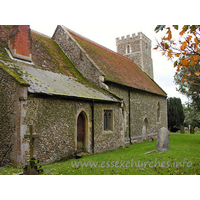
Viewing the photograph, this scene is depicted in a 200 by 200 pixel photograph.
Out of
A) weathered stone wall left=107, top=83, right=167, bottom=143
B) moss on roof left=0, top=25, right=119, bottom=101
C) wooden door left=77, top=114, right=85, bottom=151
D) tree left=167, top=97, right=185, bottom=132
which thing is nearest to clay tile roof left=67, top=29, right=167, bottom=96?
weathered stone wall left=107, top=83, right=167, bottom=143

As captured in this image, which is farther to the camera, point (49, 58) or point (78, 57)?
point (78, 57)

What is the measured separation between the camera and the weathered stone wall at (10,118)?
727cm

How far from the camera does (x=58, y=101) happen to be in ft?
29.2

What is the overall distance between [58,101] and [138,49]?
63.1ft

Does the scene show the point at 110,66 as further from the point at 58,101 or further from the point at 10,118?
the point at 10,118

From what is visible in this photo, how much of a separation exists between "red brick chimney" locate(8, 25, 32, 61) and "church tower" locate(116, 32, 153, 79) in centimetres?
1727

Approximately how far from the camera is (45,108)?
8.30 metres

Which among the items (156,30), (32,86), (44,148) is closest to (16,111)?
(32,86)

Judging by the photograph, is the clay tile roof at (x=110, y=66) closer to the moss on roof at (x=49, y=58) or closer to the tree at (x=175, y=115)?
the moss on roof at (x=49, y=58)

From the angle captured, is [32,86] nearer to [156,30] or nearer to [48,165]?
[48,165]

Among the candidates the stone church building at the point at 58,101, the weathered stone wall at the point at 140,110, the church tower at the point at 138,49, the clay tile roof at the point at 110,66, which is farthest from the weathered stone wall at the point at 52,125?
the church tower at the point at 138,49

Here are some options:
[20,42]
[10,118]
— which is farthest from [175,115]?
[10,118]

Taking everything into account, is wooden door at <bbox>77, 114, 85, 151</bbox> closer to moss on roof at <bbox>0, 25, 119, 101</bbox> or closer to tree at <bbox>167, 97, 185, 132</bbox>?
moss on roof at <bbox>0, 25, 119, 101</bbox>

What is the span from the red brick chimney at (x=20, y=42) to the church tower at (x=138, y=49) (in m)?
17.3
